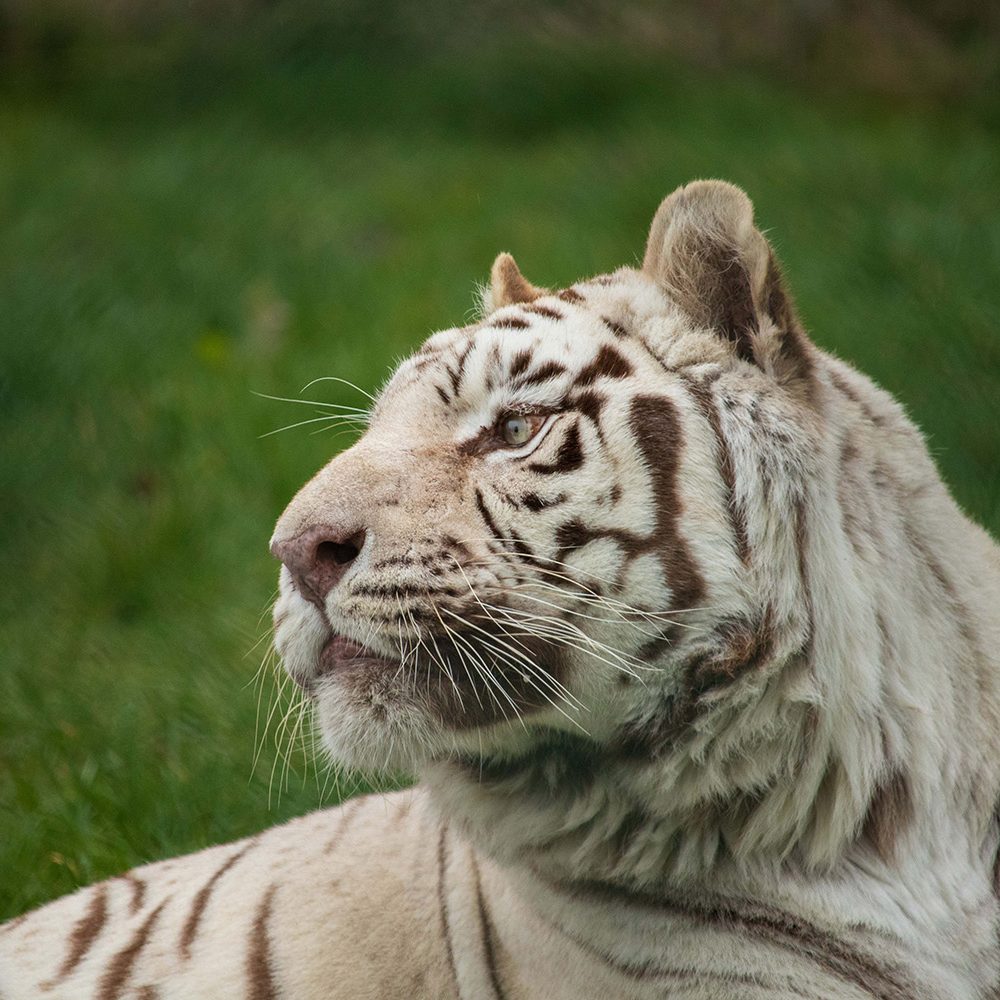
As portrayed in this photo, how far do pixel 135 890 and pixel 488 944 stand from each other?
78cm

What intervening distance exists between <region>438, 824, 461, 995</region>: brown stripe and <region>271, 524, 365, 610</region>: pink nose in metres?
0.58

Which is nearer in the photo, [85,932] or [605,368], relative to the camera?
[605,368]

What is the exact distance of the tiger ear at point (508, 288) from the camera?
2.34 meters

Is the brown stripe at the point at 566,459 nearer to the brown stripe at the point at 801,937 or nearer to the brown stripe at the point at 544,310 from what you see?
the brown stripe at the point at 544,310

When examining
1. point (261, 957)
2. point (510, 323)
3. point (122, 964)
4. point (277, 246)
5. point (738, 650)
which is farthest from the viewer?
point (277, 246)

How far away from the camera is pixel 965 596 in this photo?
6.64ft

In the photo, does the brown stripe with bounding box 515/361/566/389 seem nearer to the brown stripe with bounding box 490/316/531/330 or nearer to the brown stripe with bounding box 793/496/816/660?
the brown stripe with bounding box 490/316/531/330

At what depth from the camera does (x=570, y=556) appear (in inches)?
73.1

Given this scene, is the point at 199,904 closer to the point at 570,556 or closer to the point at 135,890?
the point at 135,890

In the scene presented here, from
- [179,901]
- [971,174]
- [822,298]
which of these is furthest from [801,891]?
[971,174]

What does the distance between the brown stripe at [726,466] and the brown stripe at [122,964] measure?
49.5 inches

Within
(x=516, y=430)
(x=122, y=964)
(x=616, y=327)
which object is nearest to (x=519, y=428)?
(x=516, y=430)

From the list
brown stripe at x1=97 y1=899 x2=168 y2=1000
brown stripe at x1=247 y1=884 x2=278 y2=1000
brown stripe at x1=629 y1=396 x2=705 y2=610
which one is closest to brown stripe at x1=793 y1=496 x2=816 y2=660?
brown stripe at x1=629 y1=396 x2=705 y2=610

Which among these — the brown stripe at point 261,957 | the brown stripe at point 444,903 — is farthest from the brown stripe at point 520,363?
the brown stripe at point 261,957
